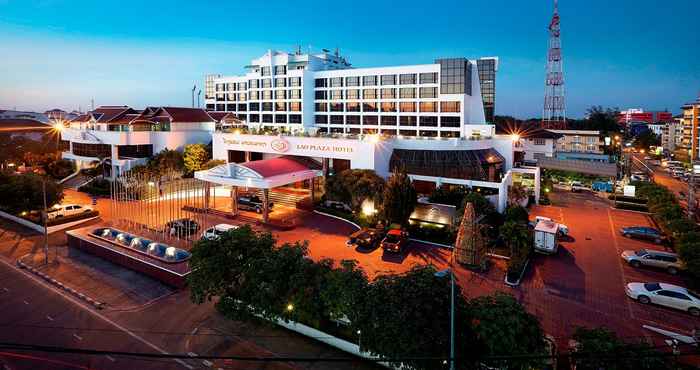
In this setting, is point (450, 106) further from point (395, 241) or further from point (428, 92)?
point (395, 241)

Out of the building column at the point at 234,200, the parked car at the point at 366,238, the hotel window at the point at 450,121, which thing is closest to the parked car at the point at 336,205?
the parked car at the point at 366,238

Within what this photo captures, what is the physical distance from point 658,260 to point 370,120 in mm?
46000

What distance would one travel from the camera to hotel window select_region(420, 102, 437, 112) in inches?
2324

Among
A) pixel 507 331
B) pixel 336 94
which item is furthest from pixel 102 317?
pixel 336 94

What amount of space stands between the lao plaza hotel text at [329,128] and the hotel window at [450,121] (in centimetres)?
20

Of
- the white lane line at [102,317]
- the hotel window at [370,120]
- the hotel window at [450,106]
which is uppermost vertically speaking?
the hotel window at [450,106]

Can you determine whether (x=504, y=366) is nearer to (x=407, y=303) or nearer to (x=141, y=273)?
(x=407, y=303)

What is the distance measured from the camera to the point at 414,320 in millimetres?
12836

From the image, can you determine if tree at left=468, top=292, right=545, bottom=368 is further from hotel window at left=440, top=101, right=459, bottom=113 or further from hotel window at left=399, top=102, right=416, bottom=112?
hotel window at left=399, top=102, right=416, bottom=112

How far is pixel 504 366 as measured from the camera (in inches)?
475

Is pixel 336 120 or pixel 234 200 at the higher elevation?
pixel 336 120

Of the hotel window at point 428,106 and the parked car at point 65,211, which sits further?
the hotel window at point 428,106

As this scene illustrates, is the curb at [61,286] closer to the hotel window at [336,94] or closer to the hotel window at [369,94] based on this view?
the hotel window at [369,94]

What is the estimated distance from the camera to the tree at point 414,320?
1259 cm
